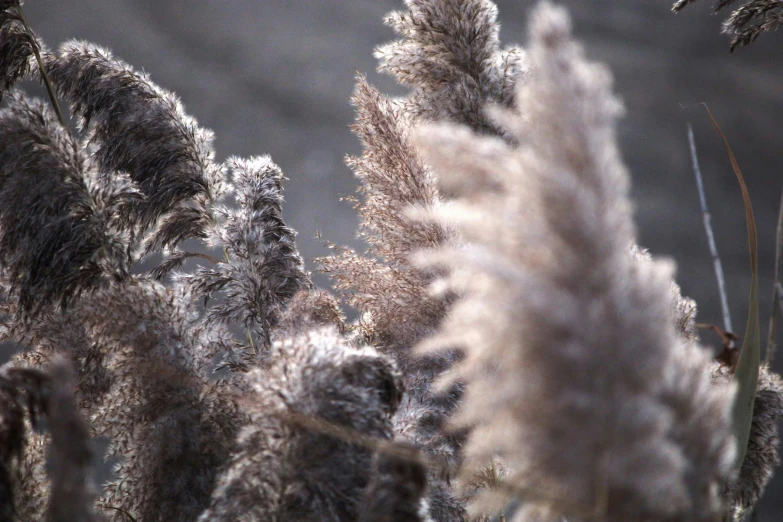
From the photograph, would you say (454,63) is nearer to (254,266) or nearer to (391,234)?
(391,234)

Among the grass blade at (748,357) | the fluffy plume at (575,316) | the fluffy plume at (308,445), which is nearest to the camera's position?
the fluffy plume at (575,316)

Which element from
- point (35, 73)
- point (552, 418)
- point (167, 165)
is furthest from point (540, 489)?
point (35, 73)

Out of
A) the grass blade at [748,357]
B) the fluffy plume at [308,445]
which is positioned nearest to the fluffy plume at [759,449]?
the grass blade at [748,357]

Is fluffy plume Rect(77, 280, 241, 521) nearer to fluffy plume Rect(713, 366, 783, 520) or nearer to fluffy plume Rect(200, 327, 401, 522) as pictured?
fluffy plume Rect(200, 327, 401, 522)

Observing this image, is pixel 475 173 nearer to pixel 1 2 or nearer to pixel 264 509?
pixel 264 509

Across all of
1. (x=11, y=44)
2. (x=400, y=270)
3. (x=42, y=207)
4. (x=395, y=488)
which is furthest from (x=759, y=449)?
(x=11, y=44)

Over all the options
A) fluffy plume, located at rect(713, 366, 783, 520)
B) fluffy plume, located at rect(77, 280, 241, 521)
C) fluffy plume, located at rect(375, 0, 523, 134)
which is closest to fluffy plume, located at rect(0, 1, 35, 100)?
fluffy plume, located at rect(77, 280, 241, 521)

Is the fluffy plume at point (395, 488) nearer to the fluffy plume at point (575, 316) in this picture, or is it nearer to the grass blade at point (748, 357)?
the fluffy plume at point (575, 316)
